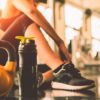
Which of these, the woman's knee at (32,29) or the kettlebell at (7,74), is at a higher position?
the woman's knee at (32,29)

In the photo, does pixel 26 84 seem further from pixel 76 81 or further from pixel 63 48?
pixel 63 48

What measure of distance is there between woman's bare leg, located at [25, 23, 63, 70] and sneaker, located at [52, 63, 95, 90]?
13cm

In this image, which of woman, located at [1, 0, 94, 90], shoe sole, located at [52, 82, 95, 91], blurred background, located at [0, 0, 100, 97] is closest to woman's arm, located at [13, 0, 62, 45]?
woman, located at [1, 0, 94, 90]

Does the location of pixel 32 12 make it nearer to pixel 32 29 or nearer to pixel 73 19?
pixel 32 29

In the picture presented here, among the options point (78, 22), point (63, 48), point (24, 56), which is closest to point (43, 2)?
point (63, 48)

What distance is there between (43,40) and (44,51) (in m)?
0.07

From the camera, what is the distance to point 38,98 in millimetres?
1331

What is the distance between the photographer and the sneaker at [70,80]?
159cm

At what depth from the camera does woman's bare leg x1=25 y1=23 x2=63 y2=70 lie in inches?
74.2

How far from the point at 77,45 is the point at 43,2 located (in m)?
1.82

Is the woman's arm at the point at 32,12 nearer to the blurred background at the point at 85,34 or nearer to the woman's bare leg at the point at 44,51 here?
the woman's bare leg at the point at 44,51

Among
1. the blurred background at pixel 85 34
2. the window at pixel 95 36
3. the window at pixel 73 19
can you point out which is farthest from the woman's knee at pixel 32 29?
the window at pixel 95 36

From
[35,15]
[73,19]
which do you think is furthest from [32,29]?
[73,19]

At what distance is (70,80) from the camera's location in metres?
1.66
